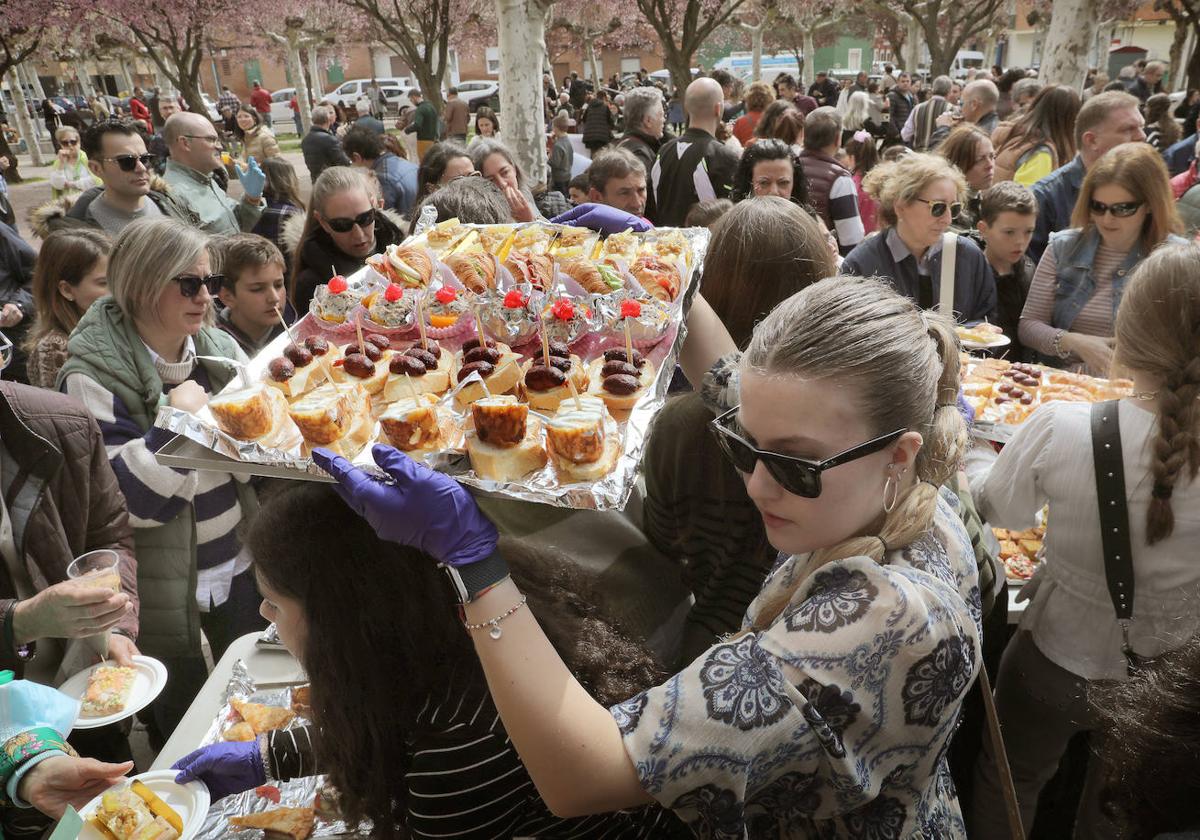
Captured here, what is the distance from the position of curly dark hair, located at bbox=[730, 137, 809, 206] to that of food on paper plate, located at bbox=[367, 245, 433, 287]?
9.70ft

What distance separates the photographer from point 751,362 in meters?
1.62

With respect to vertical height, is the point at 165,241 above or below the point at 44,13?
below

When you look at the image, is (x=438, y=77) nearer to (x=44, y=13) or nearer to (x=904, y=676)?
(x=44, y=13)

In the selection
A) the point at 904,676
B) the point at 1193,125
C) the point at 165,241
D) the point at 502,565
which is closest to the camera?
the point at 904,676

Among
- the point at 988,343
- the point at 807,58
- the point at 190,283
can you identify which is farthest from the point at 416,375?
the point at 807,58

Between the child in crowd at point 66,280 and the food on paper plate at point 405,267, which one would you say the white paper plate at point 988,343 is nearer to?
the food on paper plate at point 405,267

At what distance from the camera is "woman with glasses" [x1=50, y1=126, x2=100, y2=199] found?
930 centimetres

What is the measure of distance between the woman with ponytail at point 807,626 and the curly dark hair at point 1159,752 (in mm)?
279

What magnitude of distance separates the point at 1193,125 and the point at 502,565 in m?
14.7

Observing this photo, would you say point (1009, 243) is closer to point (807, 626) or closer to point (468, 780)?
point (807, 626)

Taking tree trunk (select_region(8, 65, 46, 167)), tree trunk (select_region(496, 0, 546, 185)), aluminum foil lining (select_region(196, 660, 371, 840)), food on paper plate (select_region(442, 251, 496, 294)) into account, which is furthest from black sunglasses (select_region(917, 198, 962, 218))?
tree trunk (select_region(8, 65, 46, 167))

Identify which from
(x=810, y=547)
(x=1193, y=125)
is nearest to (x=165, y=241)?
(x=810, y=547)

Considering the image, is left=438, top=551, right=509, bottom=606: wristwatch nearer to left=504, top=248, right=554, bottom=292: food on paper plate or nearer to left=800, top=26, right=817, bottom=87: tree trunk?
left=504, top=248, right=554, bottom=292: food on paper plate

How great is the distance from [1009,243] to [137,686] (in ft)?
15.9
